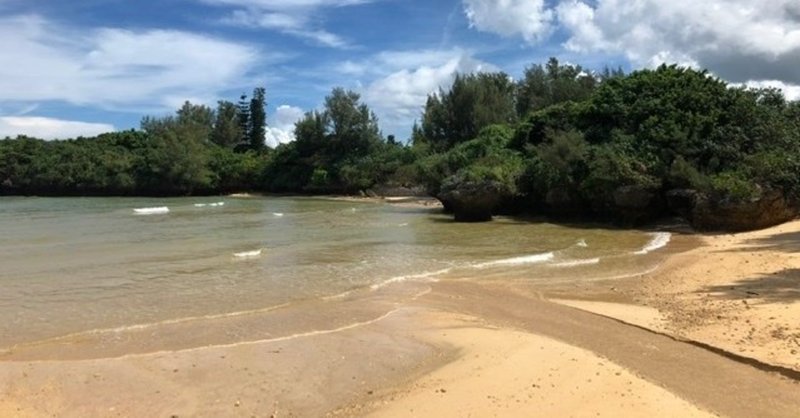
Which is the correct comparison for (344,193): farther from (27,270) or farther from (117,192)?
(27,270)

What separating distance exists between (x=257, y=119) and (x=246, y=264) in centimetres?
8622

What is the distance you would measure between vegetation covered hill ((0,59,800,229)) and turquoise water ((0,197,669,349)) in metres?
2.93

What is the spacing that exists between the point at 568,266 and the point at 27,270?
15.2 m

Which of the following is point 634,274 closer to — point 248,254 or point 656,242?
point 656,242

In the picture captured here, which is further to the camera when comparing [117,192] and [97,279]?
[117,192]

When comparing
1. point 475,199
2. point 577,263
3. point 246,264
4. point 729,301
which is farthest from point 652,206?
point 246,264

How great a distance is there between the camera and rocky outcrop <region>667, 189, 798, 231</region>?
78.6 feet

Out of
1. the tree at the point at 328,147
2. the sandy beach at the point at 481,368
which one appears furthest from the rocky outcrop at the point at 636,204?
the tree at the point at 328,147

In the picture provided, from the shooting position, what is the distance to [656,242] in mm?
22734

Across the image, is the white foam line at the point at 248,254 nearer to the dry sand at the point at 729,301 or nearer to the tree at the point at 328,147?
the dry sand at the point at 729,301

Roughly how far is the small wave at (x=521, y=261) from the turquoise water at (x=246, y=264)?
4 centimetres

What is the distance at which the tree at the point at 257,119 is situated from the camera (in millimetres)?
100750

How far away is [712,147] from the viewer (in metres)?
28.7

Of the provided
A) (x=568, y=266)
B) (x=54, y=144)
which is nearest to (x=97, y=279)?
(x=568, y=266)
